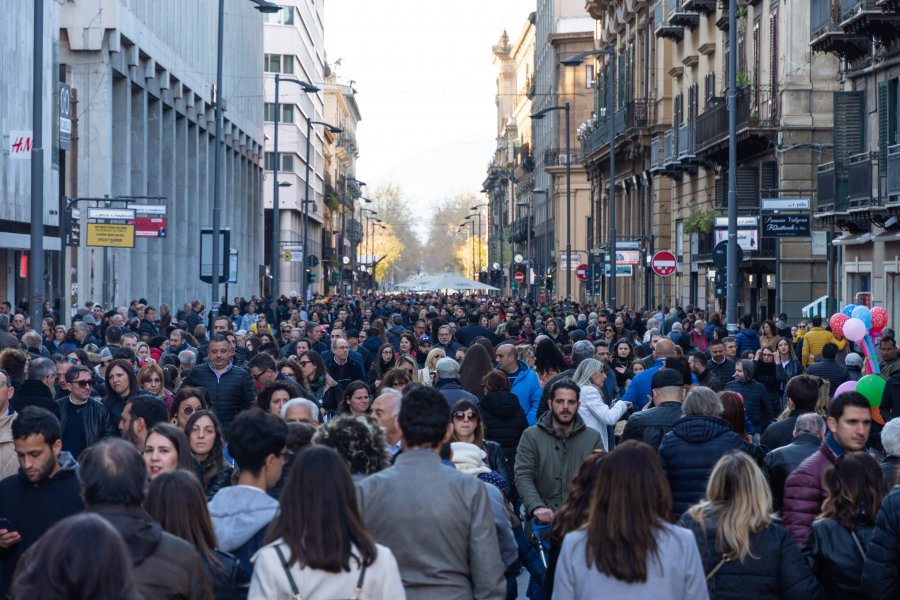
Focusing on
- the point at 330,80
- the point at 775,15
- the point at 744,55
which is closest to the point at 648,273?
the point at 744,55

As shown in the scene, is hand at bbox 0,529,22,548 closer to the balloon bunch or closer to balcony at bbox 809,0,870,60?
the balloon bunch

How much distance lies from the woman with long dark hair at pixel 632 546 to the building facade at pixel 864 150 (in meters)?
22.3

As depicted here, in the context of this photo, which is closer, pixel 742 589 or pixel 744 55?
pixel 742 589

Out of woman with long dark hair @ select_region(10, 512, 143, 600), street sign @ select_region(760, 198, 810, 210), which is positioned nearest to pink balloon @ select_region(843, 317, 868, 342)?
street sign @ select_region(760, 198, 810, 210)

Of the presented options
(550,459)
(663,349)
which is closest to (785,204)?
(663,349)

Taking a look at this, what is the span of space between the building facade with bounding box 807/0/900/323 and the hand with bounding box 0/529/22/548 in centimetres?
2204

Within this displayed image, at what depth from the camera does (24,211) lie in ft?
130

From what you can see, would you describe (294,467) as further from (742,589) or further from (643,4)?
(643,4)

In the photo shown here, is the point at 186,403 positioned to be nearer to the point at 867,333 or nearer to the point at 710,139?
the point at 867,333

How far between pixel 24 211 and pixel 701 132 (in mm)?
16749

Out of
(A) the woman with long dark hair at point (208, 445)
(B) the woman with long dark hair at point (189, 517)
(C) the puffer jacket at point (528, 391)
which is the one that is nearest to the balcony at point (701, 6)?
(C) the puffer jacket at point (528, 391)

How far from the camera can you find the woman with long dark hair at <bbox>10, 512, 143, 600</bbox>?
416 centimetres

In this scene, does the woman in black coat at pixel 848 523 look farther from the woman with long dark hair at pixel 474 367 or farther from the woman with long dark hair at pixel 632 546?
the woman with long dark hair at pixel 474 367

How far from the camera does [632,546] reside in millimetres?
5867
